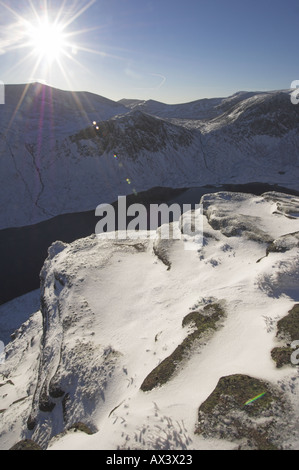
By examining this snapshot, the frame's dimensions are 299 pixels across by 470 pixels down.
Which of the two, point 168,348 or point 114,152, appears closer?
point 168,348

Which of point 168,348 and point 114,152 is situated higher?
point 114,152

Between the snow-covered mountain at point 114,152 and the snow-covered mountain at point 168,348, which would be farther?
the snow-covered mountain at point 114,152

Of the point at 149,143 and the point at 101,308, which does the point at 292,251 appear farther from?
the point at 149,143
